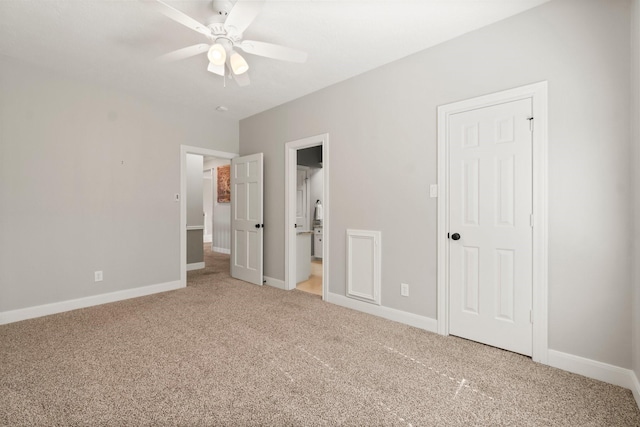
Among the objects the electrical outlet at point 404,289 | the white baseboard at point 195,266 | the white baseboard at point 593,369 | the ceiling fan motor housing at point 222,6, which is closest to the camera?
the white baseboard at point 593,369

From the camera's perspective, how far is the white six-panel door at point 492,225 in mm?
2291

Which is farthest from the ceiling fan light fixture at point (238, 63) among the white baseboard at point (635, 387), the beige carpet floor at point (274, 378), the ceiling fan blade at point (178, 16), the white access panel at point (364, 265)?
the white baseboard at point (635, 387)

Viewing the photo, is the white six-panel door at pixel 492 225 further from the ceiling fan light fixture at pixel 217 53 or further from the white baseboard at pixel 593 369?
the ceiling fan light fixture at pixel 217 53

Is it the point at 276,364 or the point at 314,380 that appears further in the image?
the point at 276,364

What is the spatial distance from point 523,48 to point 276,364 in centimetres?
313

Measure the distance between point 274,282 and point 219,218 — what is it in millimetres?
4283

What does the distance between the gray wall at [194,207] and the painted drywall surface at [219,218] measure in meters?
1.69

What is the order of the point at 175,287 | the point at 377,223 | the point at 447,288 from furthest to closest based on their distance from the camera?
the point at 175,287, the point at 377,223, the point at 447,288

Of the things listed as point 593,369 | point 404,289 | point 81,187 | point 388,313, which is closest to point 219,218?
point 81,187

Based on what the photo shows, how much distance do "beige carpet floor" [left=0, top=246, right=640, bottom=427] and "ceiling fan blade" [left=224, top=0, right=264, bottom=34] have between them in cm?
241

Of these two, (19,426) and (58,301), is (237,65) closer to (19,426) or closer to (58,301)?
(19,426)

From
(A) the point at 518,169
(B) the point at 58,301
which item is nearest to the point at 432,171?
(A) the point at 518,169

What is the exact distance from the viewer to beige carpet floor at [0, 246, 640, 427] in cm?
164

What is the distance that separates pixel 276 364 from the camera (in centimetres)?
218
